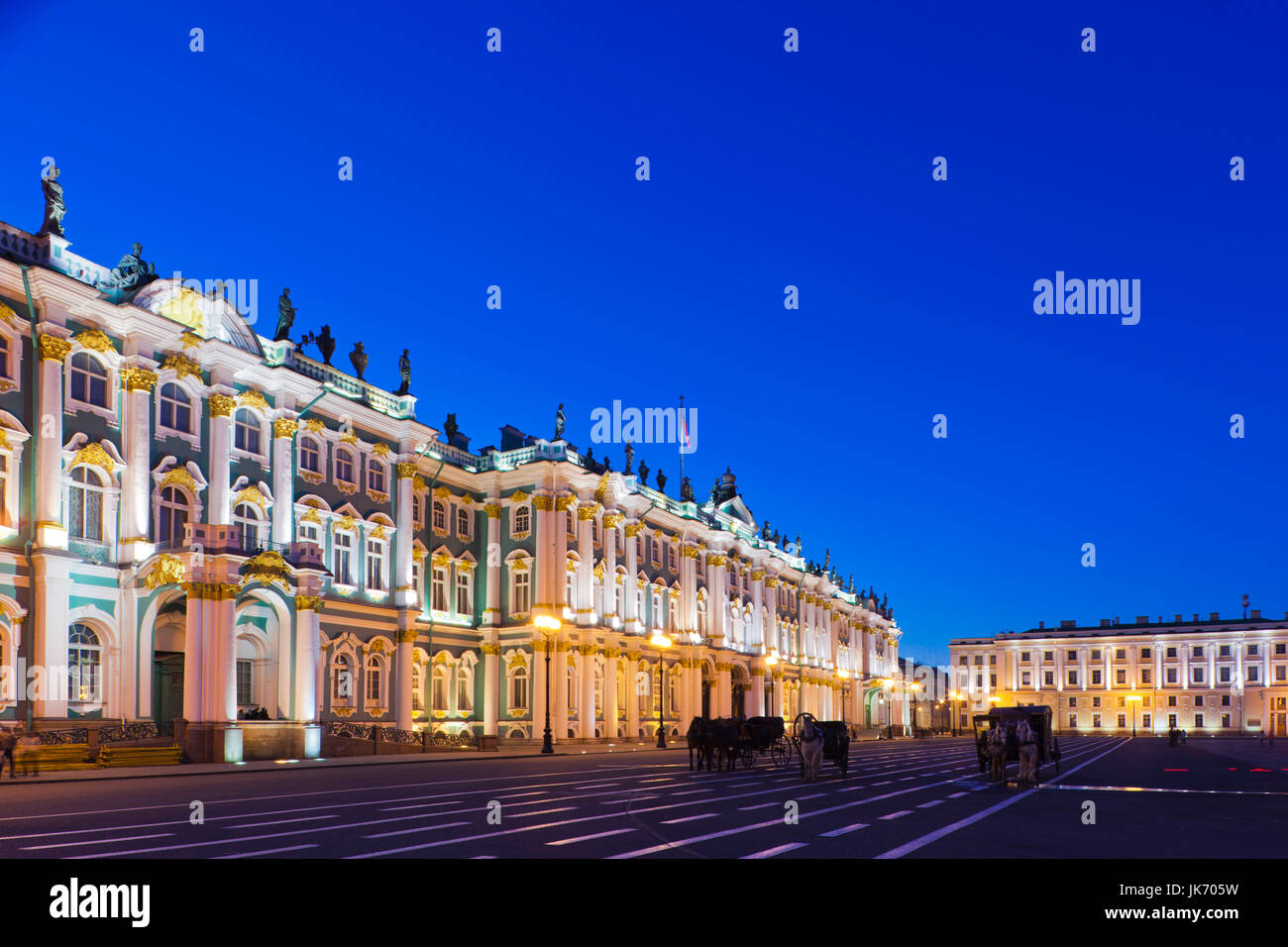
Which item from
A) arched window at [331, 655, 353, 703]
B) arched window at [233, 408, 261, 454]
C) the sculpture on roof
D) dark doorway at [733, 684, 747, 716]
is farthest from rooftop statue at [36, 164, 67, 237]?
dark doorway at [733, 684, 747, 716]

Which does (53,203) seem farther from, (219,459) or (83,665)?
(83,665)

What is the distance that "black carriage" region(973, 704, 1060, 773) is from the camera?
29.9 m

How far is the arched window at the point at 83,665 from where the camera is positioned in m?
38.4

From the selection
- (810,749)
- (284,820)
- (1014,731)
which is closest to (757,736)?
(810,749)

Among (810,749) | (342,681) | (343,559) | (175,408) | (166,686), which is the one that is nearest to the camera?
(810,749)

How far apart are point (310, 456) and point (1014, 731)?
3347cm

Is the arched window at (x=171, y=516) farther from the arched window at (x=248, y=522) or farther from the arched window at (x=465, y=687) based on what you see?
the arched window at (x=465, y=687)

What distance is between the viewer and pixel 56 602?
37.6m

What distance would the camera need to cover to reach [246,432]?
47.6 meters

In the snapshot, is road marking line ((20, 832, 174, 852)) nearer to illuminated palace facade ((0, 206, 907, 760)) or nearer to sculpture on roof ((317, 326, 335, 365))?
illuminated palace facade ((0, 206, 907, 760))

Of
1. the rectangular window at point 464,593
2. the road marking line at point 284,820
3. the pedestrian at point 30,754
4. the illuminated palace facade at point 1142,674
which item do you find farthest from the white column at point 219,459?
the illuminated palace facade at point 1142,674
